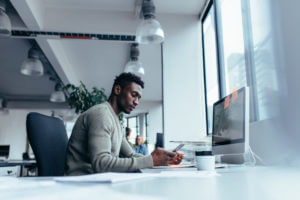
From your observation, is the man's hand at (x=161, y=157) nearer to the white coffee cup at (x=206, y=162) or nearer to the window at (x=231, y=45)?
the white coffee cup at (x=206, y=162)

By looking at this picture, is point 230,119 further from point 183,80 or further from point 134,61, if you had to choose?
point 134,61

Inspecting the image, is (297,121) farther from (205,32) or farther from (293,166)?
(205,32)

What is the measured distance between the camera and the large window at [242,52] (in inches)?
65.4

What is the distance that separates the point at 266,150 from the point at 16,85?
6.36m

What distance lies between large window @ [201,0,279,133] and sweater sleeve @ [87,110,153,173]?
87 cm

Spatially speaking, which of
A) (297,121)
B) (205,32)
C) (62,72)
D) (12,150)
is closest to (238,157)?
(297,121)

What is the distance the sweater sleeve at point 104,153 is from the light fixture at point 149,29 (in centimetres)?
134

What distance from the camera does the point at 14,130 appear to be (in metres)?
8.37

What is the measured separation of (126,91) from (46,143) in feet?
1.97

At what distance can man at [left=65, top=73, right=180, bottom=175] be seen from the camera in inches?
52.1

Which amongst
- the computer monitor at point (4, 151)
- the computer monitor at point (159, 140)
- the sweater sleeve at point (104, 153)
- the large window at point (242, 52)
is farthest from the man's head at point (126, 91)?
the computer monitor at point (4, 151)

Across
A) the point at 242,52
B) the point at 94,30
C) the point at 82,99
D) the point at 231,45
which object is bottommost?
the point at 82,99

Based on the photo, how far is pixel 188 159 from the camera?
271 centimetres

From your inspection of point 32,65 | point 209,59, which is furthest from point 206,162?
point 32,65
